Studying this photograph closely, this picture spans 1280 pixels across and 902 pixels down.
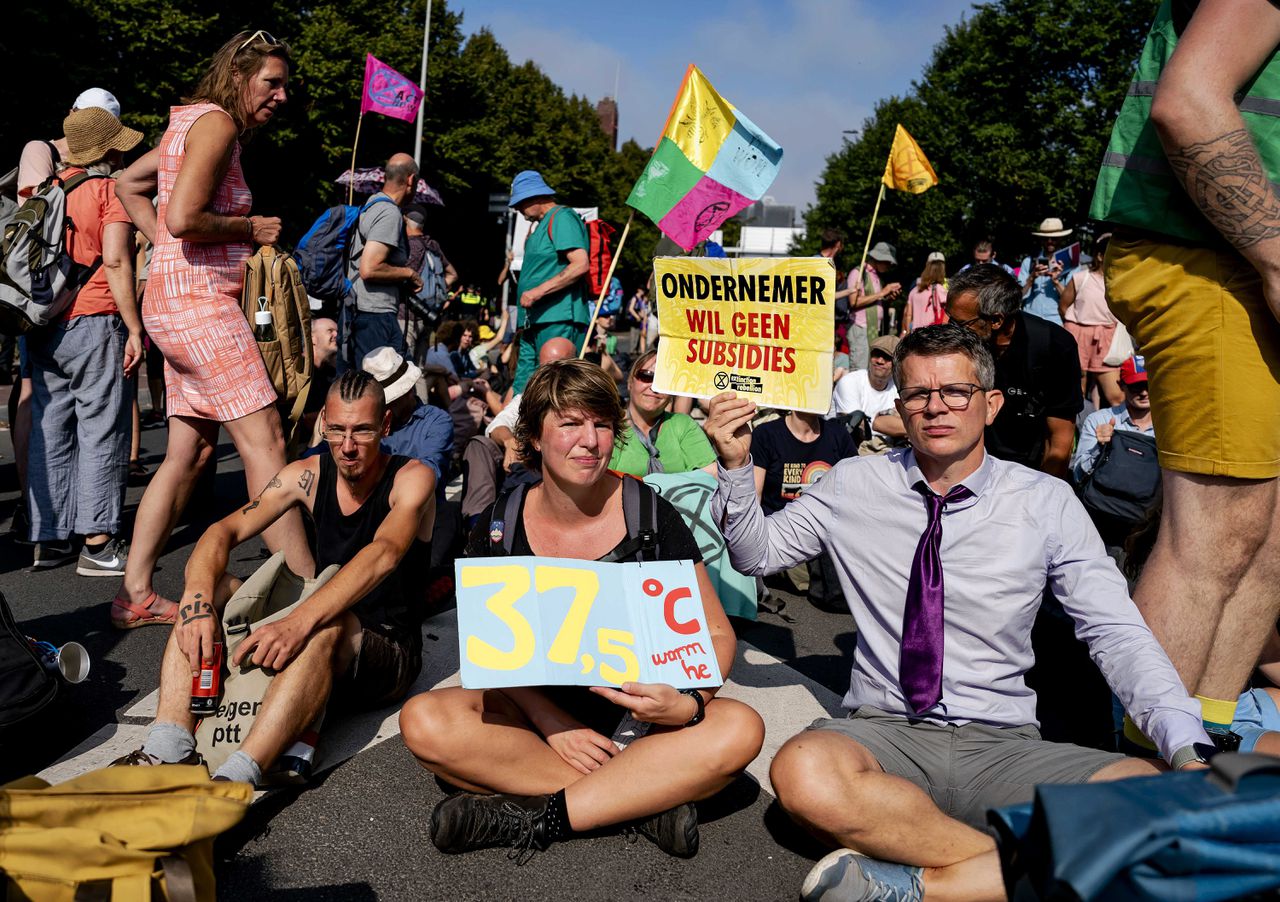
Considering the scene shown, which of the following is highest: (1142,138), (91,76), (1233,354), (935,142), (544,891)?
(935,142)

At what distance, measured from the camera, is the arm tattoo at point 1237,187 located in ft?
8.22

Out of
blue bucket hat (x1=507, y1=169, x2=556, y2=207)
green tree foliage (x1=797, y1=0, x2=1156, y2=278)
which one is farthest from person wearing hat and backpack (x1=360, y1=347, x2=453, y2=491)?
green tree foliage (x1=797, y1=0, x2=1156, y2=278)

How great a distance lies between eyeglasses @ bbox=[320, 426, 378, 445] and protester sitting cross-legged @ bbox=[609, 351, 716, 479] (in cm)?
171

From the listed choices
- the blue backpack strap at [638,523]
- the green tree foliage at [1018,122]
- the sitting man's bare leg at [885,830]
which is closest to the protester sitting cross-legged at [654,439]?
the blue backpack strap at [638,523]

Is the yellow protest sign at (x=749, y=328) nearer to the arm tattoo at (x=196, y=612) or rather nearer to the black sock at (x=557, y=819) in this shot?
the black sock at (x=557, y=819)

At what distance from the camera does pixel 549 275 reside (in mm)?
6434

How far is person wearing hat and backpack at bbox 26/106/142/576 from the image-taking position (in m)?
5.15

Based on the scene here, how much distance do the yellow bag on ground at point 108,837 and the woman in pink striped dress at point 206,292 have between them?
221 cm

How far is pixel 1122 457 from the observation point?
206 inches

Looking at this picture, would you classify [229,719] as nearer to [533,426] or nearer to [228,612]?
[228,612]

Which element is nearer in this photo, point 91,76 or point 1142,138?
point 1142,138

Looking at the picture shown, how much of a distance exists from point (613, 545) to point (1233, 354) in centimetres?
175

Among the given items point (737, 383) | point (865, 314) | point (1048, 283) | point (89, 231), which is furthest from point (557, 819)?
point (865, 314)

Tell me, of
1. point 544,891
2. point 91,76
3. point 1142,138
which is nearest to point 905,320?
point 1142,138
